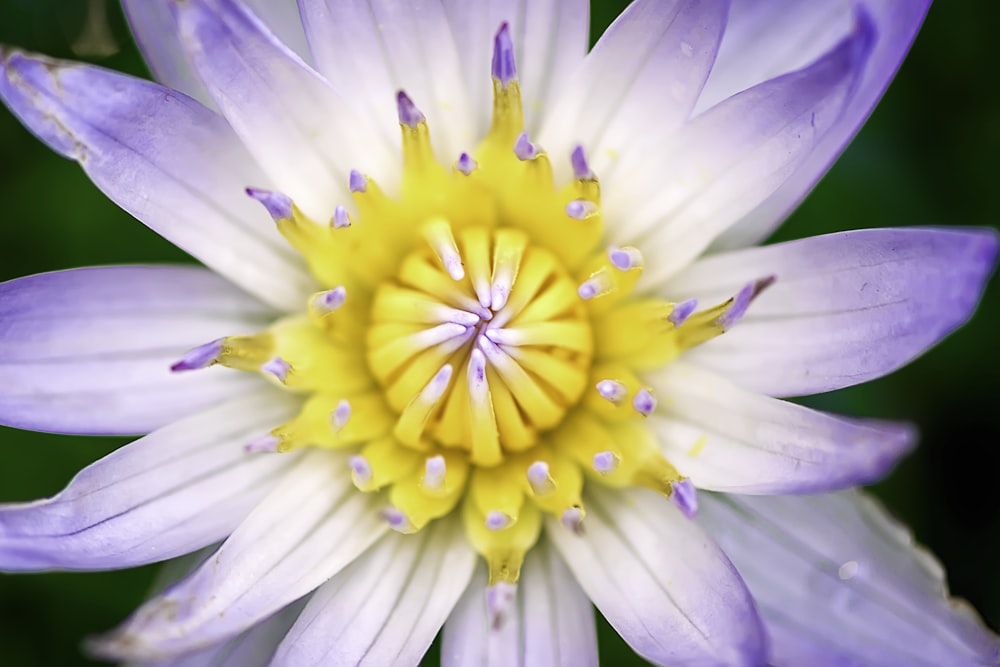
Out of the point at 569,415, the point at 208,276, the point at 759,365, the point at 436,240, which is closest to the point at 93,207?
the point at 208,276

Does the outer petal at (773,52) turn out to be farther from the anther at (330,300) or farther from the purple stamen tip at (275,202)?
the purple stamen tip at (275,202)

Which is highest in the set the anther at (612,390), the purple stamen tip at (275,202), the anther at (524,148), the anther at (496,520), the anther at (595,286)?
the purple stamen tip at (275,202)

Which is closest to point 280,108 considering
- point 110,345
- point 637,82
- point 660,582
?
point 110,345

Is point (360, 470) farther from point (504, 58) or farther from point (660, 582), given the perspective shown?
point (504, 58)

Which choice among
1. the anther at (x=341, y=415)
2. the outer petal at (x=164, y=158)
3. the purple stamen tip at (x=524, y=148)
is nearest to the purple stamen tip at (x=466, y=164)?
the purple stamen tip at (x=524, y=148)

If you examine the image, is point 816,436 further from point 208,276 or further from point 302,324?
point 208,276

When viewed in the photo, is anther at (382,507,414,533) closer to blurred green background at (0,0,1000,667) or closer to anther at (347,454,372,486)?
anther at (347,454,372,486)
